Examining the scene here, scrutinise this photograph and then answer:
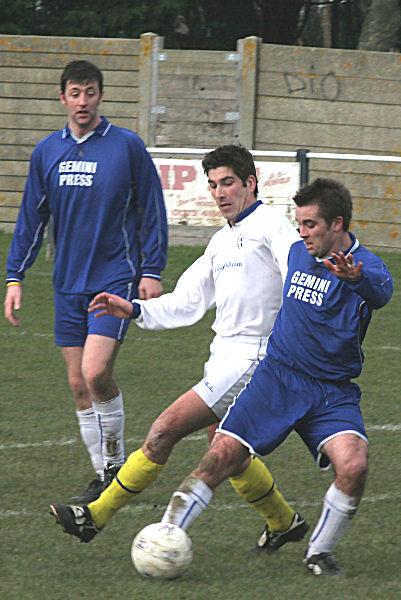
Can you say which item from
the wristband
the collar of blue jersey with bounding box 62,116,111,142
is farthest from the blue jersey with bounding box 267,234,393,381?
the collar of blue jersey with bounding box 62,116,111,142

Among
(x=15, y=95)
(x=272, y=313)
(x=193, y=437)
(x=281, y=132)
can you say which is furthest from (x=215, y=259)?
(x=15, y=95)

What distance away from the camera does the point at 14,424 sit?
279 inches

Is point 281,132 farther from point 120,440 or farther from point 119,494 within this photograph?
point 119,494

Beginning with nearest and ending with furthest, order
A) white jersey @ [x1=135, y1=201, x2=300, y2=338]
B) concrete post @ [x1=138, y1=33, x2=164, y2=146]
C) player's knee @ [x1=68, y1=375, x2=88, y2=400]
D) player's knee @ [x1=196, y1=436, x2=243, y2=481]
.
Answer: player's knee @ [x1=196, y1=436, x2=243, y2=481] → white jersey @ [x1=135, y1=201, x2=300, y2=338] → player's knee @ [x1=68, y1=375, x2=88, y2=400] → concrete post @ [x1=138, y1=33, x2=164, y2=146]

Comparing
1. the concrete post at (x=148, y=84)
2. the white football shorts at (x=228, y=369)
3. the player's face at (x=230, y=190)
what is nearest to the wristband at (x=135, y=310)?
the white football shorts at (x=228, y=369)

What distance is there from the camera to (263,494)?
192 inches

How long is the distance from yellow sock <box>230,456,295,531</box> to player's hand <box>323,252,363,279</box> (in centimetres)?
105

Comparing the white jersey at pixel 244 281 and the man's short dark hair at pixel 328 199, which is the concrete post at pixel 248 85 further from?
the man's short dark hair at pixel 328 199

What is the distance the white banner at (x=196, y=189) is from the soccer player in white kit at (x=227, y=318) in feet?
26.9

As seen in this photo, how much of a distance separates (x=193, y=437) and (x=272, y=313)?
208cm

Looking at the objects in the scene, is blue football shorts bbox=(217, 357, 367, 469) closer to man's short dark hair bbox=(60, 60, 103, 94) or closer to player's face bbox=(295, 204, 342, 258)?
player's face bbox=(295, 204, 342, 258)

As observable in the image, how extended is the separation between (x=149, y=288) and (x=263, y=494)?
4.32ft

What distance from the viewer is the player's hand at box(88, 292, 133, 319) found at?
16.3 feet

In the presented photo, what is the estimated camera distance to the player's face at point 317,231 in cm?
455
